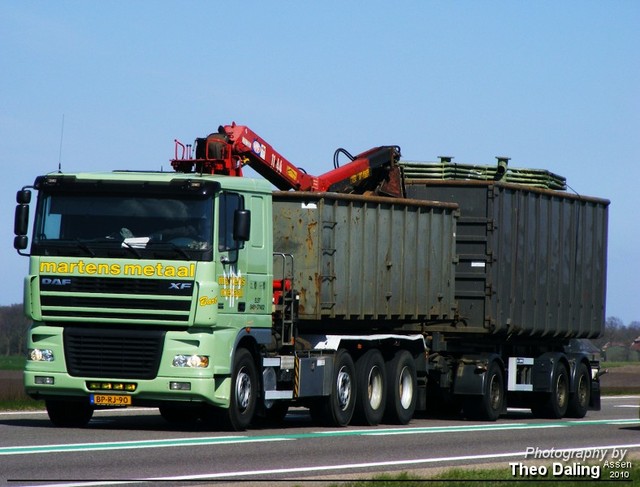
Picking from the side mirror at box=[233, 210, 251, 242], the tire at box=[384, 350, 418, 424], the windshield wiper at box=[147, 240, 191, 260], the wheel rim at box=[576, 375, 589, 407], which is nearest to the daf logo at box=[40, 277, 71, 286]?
the windshield wiper at box=[147, 240, 191, 260]

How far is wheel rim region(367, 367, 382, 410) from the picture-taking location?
2267cm

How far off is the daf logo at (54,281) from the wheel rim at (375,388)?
567cm

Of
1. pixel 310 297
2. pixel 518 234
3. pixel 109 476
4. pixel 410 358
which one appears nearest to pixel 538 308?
pixel 518 234

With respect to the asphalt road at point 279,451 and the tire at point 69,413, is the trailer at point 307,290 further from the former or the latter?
the asphalt road at point 279,451

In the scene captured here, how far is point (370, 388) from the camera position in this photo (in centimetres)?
2264

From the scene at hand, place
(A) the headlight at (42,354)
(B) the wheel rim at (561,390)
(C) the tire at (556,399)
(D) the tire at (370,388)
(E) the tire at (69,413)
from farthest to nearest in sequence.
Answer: (B) the wheel rim at (561,390) → (C) the tire at (556,399) → (D) the tire at (370,388) → (E) the tire at (69,413) → (A) the headlight at (42,354)

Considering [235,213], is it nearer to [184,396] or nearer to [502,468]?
[184,396]

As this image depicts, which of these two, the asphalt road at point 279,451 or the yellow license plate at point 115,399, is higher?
the yellow license plate at point 115,399

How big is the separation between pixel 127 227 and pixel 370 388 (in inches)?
219

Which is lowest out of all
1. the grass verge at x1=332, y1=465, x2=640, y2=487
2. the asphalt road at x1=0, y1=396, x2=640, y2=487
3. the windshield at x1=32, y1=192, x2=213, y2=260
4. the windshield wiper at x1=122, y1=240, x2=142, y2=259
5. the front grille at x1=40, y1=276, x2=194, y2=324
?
the asphalt road at x1=0, y1=396, x2=640, y2=487

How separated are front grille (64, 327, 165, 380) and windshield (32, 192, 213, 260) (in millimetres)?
1007

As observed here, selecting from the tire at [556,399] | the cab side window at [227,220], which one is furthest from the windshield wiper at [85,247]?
the tire at [556,399]

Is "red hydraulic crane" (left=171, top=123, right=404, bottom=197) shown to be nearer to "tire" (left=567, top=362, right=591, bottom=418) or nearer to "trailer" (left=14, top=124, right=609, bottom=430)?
"trailer" (left=14, top=124, right=609, bottom=430)

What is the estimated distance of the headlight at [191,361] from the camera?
18.7 meters
